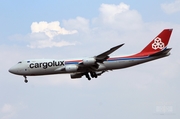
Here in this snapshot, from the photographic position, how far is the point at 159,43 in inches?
2303

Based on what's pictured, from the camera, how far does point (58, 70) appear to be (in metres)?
54.4

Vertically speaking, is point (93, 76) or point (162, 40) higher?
point (162, 40)

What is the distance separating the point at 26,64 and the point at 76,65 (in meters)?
7.35

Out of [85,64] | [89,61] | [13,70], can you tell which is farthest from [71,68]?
[13,70]

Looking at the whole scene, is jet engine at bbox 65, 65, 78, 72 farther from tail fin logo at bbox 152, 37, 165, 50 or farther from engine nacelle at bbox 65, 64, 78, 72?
tail fin logo at bbox 152, 37, 165, 50

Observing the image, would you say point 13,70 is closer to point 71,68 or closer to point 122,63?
point 71,68

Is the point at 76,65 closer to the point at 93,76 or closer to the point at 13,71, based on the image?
the point at 93,76

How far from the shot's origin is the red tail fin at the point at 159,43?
57.4m

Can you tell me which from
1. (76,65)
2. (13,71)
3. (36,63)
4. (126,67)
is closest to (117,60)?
(126,67)

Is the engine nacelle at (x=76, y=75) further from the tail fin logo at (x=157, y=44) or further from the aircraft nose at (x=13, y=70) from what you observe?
the tail fin logo at (x=157, y=44)

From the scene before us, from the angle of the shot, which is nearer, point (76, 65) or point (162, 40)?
point (76, 65)

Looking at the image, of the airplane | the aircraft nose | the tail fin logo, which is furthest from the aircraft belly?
the aircraft nose

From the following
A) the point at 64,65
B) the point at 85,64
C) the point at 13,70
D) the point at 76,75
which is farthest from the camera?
the point at 76,75

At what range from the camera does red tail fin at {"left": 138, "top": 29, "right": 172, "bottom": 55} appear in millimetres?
57412
